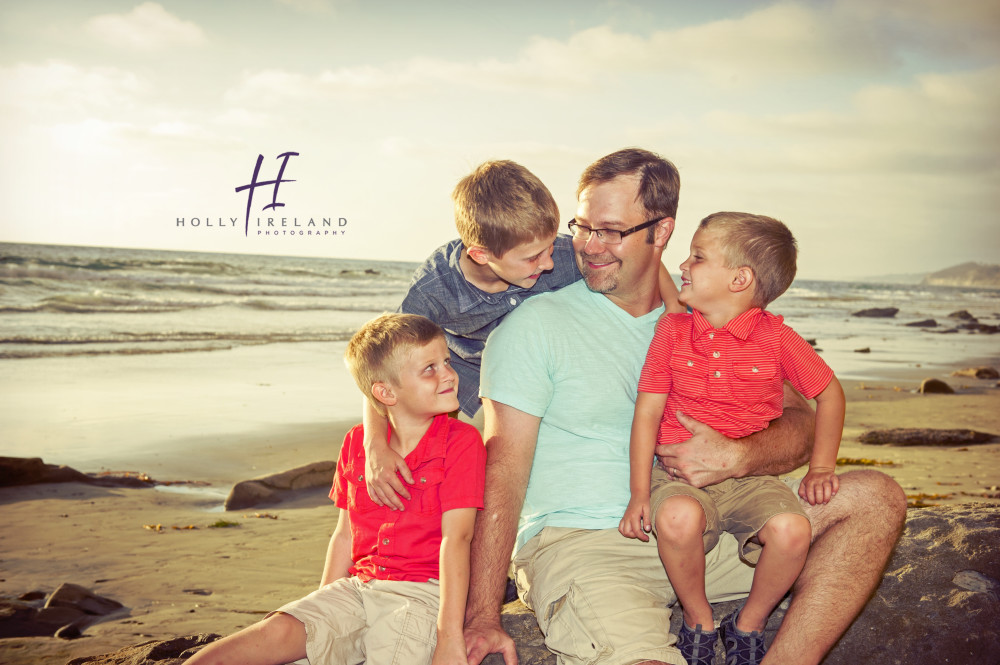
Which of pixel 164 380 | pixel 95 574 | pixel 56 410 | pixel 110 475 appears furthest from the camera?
pixel 164 380

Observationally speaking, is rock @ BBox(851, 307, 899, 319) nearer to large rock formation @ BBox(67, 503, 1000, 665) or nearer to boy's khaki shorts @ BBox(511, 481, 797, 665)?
large rock formation @ BBox(67, 503, 1000, 665)

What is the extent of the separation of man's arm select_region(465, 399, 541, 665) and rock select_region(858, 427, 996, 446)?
711 centimetres

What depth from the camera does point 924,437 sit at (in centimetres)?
862

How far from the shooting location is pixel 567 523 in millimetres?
2805

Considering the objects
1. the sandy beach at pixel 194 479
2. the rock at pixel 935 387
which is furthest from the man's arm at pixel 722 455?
the rock at pixel 935 387

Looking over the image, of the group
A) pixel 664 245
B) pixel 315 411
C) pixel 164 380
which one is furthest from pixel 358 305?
pixel 664 245

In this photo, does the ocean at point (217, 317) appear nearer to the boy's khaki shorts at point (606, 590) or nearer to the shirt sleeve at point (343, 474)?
the shirt sleeve at point (343, 474)

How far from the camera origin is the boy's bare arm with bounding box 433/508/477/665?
7.91 feet

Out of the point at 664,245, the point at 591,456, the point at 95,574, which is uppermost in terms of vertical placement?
the point at 664,245

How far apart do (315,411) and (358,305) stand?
49.4ft

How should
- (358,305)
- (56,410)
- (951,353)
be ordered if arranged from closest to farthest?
(56,410)
(951,353)
(358,305)

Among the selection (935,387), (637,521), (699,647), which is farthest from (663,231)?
(935,387)

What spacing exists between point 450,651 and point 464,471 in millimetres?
555

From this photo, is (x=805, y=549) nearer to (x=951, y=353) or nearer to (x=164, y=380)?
(x=164, y=380)
